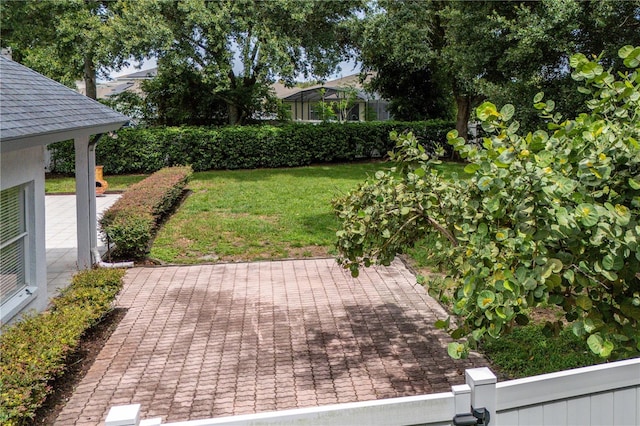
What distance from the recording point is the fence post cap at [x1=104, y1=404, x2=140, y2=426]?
2.31 meters

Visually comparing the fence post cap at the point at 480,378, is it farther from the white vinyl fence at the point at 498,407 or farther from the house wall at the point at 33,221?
the house wall at the point at 33,221

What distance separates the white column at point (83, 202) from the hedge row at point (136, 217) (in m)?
0.58

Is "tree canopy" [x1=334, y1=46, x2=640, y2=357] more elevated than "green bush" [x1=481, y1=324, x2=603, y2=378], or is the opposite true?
"tree canopy" [x1=334, y1=46, x2=640, y2=357]

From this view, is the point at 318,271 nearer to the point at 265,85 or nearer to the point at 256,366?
the point at 256,366

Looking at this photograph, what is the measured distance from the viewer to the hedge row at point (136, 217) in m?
10.4

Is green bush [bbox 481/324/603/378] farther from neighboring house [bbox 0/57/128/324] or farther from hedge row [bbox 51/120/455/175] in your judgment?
hedge row [bbox 51/120/455/175]

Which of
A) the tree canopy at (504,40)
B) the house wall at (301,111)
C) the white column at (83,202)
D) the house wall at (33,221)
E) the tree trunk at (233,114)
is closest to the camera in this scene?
the house wall at (33,221)

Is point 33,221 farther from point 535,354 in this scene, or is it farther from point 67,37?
point 67,37

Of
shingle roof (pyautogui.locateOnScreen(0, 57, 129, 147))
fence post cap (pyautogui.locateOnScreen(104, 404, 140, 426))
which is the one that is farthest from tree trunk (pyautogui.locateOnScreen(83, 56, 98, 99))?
fence post cap (pyautogui.locateOnScreen(104, 404, 140, 426))

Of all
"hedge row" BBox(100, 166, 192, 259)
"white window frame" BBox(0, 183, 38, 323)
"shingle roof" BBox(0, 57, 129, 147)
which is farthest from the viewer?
"hedge row" BBox(100, 166, 192, 259)

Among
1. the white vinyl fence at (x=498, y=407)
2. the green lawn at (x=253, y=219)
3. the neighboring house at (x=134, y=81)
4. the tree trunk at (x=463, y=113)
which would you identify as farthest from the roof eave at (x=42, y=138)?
the tree trunk at (x=463, y=113)

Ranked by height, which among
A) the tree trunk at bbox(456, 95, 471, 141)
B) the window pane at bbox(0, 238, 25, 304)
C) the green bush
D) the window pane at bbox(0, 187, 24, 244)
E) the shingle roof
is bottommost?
the green bush

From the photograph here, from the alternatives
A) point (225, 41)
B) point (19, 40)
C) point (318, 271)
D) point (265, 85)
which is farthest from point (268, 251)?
point (19, 40)

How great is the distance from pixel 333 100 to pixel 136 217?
24.2 meters
